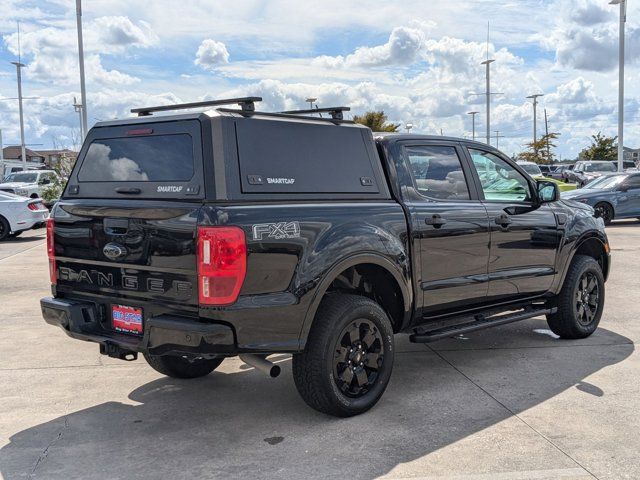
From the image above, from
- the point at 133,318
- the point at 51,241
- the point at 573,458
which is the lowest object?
the point at 573,458

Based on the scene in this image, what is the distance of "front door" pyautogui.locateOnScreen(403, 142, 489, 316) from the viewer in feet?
17.5

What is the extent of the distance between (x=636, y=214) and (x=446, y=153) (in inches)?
609

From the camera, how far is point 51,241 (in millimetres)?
5027

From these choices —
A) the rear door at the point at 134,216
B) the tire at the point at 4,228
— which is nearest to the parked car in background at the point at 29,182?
the tire at the point at 4,228

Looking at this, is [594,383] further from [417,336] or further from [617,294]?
[617,294]

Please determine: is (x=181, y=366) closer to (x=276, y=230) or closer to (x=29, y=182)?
(x=276, y=230)

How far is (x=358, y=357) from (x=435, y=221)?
122 cm

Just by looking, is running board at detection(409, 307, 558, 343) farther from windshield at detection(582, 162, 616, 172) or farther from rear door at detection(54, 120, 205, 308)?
windshield at detection(582, 162, 616, 172)

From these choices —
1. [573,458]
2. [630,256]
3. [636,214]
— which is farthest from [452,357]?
[636,214]

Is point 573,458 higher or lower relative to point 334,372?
lower

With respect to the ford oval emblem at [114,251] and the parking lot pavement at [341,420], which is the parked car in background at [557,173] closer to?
the parking lot pavement at [341,420]

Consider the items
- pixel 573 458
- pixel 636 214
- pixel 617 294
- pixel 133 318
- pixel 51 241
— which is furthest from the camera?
pixel 636 214

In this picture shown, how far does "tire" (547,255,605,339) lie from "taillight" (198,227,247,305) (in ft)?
12.5

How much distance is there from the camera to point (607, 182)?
65.0 feet
